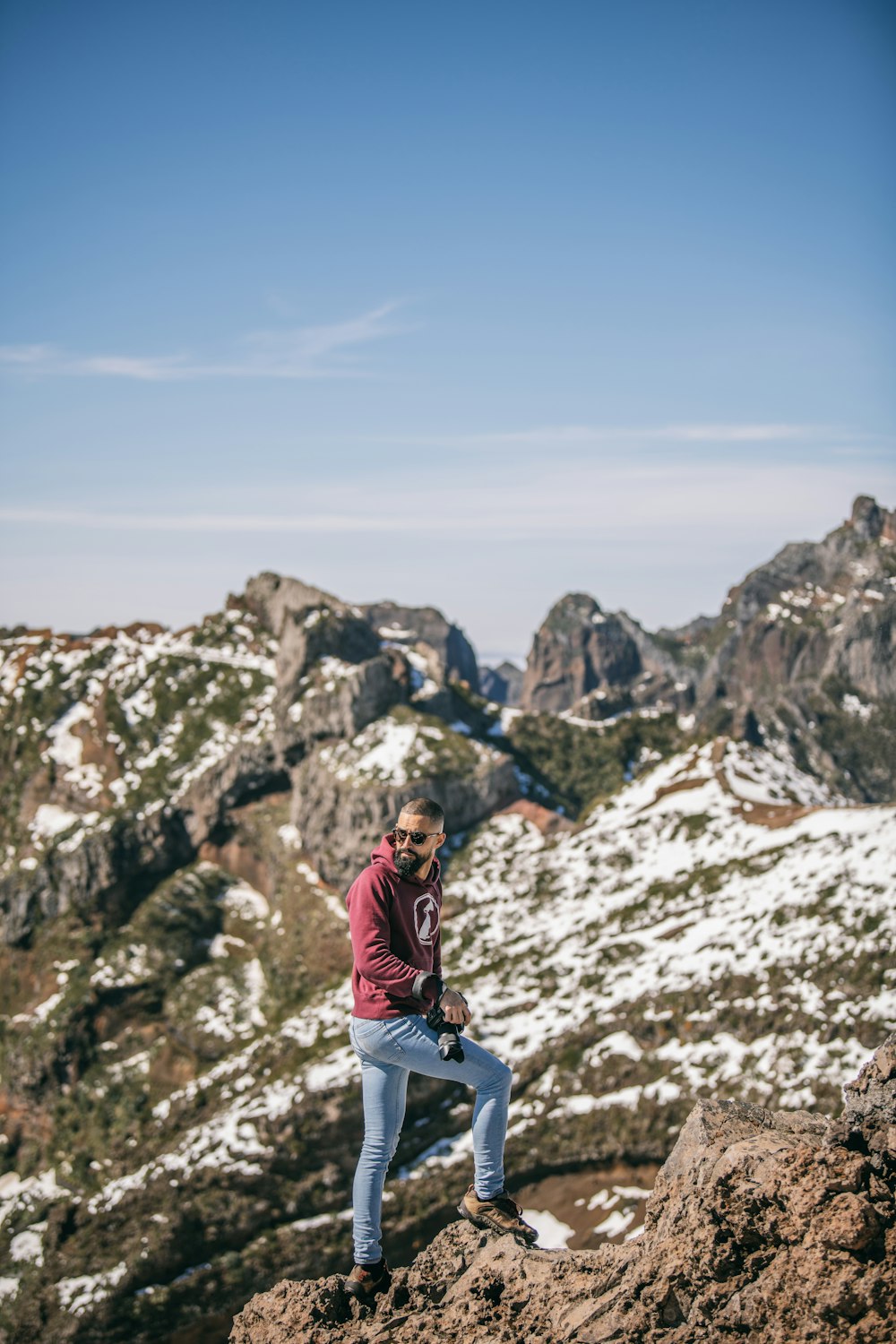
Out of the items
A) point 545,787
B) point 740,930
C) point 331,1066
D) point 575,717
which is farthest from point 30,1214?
point 575,717

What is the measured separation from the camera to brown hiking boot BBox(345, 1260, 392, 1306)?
400 inches

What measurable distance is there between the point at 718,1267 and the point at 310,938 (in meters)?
71.7

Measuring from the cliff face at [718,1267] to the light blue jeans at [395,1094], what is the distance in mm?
739

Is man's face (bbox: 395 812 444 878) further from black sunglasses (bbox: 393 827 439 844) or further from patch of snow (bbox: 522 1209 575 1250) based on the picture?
patch of snow (bbox: 522 1209 575 1250)

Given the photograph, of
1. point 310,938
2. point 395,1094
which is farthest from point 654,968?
point 395,1094

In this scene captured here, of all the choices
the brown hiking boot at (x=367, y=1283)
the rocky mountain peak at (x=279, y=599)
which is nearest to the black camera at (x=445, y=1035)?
the brown hiking boot at (x=367, y=1283)

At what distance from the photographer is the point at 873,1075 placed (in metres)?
7.91

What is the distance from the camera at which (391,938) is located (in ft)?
33.3

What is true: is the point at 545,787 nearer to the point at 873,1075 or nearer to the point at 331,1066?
the point at 331,1066

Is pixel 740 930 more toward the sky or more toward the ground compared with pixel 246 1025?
more toward the sky

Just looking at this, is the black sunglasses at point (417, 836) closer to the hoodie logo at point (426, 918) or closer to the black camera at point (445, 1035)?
the hoodie logo at point (426, 918)

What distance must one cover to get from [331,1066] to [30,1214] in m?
23.0

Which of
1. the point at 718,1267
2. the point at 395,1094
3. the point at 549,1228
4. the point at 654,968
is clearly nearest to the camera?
the point at 718,1267

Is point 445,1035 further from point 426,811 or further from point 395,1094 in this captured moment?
point 426,811
